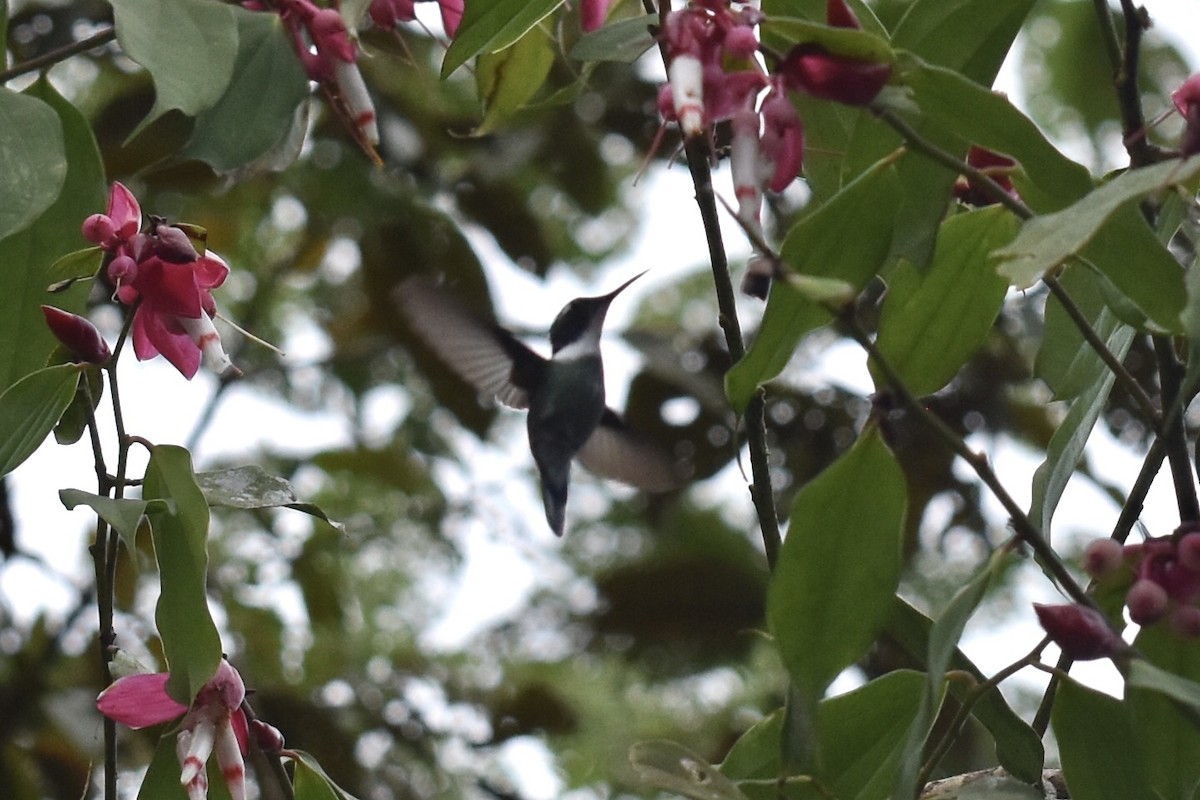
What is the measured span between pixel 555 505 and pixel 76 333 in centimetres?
70

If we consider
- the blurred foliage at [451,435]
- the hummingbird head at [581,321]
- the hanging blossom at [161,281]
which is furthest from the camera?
the blurred foliage at [451,435]

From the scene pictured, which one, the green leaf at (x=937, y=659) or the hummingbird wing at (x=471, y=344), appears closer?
the green leaf at (x=937, y=659)

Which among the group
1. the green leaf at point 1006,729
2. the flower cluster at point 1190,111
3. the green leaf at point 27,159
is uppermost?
the flower cluster at point 1190,111

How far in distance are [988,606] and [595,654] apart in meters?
0.84

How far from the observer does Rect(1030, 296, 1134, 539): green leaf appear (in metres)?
0.80

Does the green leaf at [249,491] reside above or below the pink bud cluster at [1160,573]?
below

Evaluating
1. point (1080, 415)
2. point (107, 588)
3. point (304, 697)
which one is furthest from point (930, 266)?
point (304, 697)

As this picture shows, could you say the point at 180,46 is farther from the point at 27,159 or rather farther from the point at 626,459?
the point at 626,459

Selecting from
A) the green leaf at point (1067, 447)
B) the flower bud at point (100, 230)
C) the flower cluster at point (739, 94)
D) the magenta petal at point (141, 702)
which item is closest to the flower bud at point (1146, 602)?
the green leaf at point (1067, 447)

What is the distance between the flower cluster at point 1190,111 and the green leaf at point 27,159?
546mm

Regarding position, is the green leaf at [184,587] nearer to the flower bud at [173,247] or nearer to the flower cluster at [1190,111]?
the flower bud at [173,247]

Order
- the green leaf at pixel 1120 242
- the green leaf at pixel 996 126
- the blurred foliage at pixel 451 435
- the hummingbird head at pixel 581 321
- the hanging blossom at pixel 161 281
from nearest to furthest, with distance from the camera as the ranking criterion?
the green leaf at pixel 1120 242 < the green leaf at pixel 996 126 < the hanging blossom at pixel 161 281 < the hummingbird head at pixel 581 321 < the blurred foliage at pixel 451 435

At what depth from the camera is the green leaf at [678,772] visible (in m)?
0.63

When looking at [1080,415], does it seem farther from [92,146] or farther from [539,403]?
[539,403]
